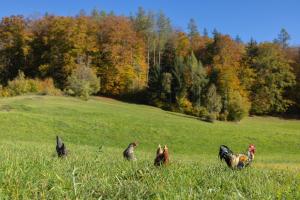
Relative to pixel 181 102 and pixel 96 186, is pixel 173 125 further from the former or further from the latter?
pixel 96 186

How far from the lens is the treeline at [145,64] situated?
314 feet

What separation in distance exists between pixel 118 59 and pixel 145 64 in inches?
416

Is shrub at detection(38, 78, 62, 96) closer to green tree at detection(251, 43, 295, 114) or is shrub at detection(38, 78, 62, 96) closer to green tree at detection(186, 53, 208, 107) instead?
green tree at detection(186, 53, 208, 107)

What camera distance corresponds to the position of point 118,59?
101000 mm

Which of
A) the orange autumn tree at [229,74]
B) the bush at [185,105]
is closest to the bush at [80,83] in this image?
the bush at [185,105]

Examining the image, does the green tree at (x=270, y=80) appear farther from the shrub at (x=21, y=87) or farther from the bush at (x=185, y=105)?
the shrub at (x=21, y=87)

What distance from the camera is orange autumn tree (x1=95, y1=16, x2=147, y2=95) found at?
99.9 meters

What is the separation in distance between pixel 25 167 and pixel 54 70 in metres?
94.2

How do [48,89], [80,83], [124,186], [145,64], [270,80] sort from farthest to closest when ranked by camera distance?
[145,64], [270,80], [80,83], [48,89], [124,186]

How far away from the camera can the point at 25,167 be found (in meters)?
6.89

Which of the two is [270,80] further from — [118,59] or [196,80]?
[118,59]

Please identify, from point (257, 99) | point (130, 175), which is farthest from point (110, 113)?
point (130, 175)

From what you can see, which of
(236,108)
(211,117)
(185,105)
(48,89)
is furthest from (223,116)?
(48,89)

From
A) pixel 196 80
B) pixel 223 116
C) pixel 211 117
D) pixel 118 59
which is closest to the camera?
pixel 211 117
